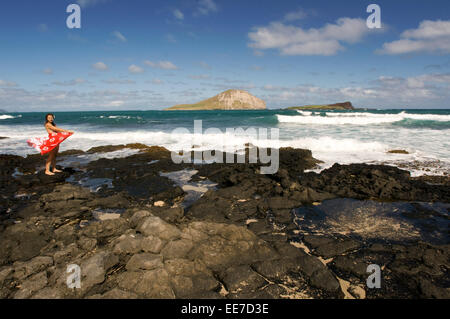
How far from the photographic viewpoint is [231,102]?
175250mm

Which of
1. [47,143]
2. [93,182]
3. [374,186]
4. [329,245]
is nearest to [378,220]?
[329,245]

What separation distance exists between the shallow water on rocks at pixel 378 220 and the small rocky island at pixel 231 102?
168534 mm

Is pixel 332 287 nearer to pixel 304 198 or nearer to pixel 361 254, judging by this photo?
pixel 361 254

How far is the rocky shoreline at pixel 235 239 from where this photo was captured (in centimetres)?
315

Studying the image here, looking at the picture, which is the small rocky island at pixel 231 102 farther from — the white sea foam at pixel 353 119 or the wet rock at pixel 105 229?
the wet rock at pixel 105 229

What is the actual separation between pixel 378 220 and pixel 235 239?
10.3ft

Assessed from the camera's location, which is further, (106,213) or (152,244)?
(106,213)

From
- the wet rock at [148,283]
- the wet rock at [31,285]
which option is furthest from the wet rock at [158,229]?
the wet rock at [31,285]

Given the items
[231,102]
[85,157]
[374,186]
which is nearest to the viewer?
[374,186]

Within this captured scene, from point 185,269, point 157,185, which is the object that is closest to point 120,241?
point 185,269

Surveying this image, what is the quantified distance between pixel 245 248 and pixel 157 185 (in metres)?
4.43

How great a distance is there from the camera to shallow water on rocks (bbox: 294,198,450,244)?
4562mm
